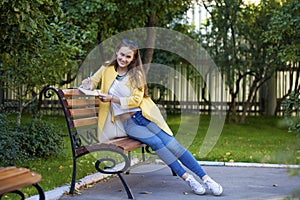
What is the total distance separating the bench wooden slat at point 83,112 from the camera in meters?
5.01

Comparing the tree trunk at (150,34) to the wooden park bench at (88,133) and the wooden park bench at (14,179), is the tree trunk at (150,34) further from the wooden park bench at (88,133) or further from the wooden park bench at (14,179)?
the wooden park bench at (14,179)

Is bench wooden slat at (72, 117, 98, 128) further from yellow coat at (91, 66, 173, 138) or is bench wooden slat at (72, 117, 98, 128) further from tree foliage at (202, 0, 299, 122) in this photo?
tree foliage at (202, 0, 299, 122)

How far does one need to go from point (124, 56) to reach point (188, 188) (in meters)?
1.47

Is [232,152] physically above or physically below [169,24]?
below

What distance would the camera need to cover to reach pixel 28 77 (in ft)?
27.0

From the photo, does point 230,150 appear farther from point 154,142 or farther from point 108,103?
point 108,103

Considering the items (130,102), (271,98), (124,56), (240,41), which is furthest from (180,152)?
(271,98)

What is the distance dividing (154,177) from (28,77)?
3.24m

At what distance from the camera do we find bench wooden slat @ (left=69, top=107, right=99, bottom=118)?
16.4 feet

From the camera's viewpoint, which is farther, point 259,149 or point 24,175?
point 259,149

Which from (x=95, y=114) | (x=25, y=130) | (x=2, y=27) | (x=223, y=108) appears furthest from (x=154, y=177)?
(x=223, y=108)

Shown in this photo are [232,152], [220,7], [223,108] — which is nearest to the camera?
[232,152]

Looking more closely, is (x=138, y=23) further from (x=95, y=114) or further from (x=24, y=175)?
(x=24, y=175)

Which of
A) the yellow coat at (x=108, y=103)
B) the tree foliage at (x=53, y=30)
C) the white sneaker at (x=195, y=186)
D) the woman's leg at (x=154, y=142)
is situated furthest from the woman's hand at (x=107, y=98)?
the tree foliage at (x=53, y=30)
